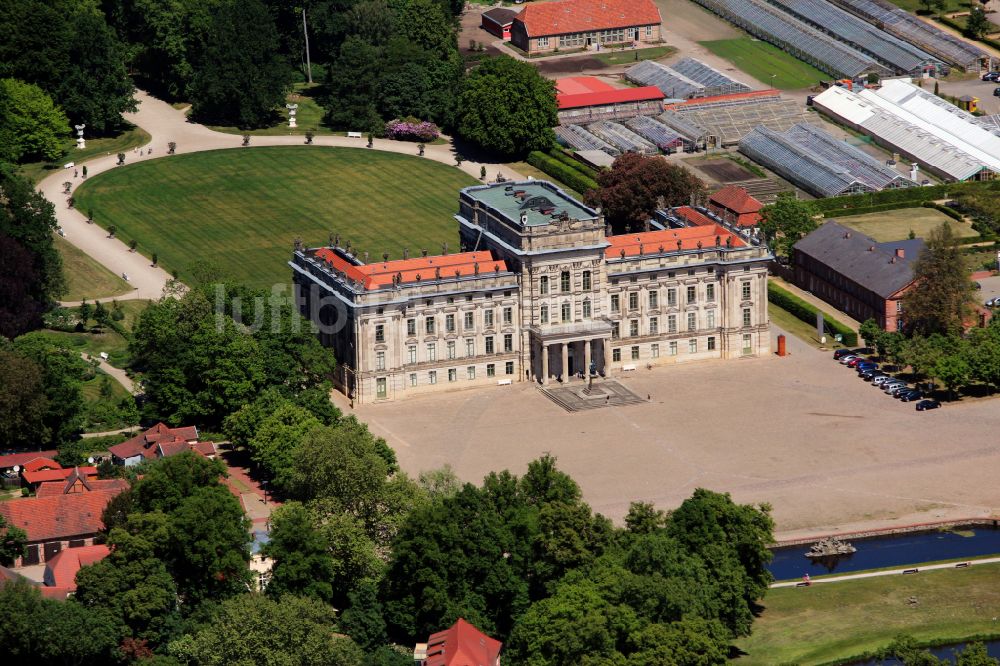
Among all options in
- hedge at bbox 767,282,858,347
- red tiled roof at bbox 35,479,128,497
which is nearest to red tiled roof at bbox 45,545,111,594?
red tiled roof at bbox 35,479,128,497

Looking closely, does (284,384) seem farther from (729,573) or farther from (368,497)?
(729,573)

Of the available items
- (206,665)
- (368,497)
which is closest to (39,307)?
(368,497)

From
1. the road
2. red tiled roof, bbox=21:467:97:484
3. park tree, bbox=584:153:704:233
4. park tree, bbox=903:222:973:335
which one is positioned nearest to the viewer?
the road

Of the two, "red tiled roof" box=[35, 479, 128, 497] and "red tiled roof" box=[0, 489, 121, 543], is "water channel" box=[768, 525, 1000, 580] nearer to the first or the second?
"red tiled roof" box=[35, 479, 128, 497]

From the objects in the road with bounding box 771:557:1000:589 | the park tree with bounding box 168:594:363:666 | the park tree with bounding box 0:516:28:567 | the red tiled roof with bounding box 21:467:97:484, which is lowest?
the road with bounding box 771:557:1000:589

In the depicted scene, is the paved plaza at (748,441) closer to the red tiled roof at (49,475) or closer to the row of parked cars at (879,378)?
the row of parked cars at (879,378)

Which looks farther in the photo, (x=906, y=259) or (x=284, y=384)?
(x=906, y=259)
